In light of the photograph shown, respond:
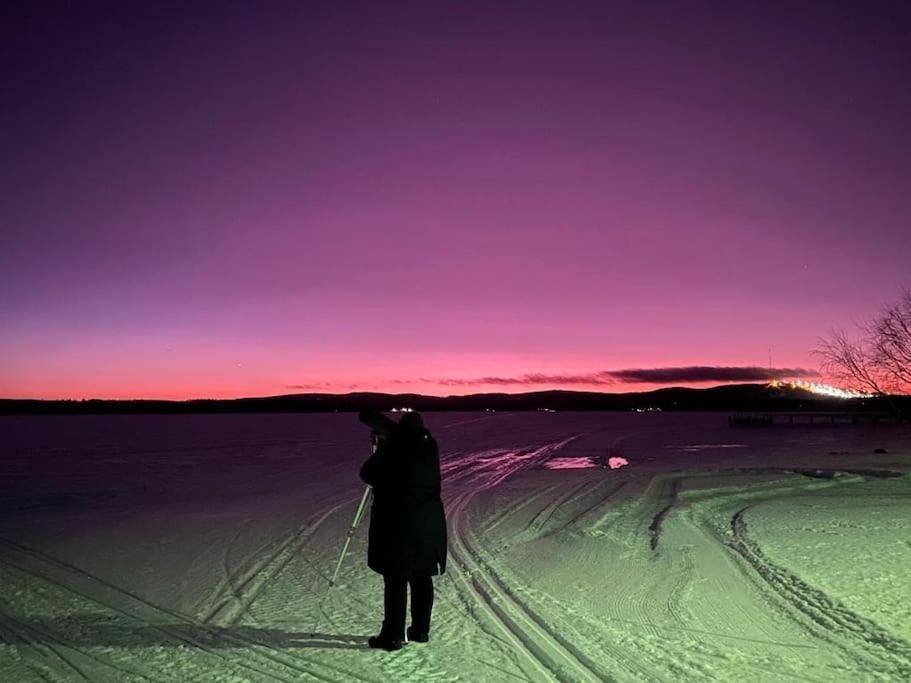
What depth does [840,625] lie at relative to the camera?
5.89m

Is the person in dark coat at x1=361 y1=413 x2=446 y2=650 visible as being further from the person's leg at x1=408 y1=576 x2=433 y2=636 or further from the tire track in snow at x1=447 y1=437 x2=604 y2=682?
the tire track in snow at x1=447 y1=437 x2=604 y2=682

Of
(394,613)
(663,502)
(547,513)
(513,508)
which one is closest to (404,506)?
(394,613)

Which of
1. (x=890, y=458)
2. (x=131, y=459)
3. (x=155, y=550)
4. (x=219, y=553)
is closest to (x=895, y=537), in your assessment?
(x=219, y=553)

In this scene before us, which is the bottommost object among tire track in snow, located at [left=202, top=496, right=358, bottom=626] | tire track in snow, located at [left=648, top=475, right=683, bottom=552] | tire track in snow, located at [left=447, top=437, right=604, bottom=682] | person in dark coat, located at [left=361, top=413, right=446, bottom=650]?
tire track in snow, located at [left=648, top=475, right=683, bottom=552]

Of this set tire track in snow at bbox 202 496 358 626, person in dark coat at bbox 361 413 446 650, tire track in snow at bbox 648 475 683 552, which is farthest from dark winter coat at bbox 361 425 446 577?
tire track in snow at bbox 648 475 683 552

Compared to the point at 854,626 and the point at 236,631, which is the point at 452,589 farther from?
the point at 854,626

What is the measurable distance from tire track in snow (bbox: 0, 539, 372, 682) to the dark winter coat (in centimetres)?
88

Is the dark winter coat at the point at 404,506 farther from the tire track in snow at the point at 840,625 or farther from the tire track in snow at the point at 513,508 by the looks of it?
the tire track in snow at the point at 513,508

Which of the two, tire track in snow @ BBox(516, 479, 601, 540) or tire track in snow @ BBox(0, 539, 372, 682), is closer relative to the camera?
tire track in snow @ BBox(0, 539, 372, 682)

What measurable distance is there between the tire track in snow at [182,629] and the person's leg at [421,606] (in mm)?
763

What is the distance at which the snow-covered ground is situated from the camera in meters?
5.19

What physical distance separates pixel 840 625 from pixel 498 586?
3202 millimetres

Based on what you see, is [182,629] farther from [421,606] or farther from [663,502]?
[663,502]

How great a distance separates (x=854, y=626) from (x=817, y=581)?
5.23ft
